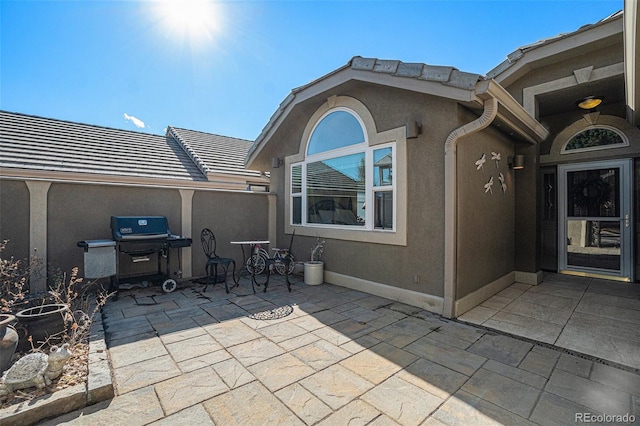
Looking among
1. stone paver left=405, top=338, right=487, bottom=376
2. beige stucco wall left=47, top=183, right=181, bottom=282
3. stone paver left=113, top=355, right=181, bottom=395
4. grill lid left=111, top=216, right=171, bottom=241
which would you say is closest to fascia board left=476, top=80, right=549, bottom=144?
stone paver left=405, top=338, right=487, bottom=376

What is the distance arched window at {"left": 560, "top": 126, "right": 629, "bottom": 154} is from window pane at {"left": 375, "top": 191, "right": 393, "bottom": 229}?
16.1 feet

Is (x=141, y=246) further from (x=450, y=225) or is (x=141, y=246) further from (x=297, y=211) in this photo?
(x=450, y=225)

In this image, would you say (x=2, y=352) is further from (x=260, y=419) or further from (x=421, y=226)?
(x=421, y=226)

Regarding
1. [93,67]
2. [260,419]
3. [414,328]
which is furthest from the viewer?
[93,67]

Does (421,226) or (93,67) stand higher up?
(93,67)

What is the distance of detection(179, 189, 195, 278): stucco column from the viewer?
20.3ft

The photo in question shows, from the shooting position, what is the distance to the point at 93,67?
7832 millimetres

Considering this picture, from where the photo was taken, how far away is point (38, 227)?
15.3ft

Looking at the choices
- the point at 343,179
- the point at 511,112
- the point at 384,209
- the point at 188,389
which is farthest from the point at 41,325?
the point at 511,112

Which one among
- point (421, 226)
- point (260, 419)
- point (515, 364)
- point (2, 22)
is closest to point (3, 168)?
point (2, 22)

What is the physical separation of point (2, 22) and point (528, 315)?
1109 cm

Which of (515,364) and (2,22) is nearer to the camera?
(515,364)

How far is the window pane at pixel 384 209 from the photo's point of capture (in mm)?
4906

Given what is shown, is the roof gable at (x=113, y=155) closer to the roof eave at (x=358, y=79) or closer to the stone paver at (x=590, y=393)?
the roof eave at (x=358, y=79)
